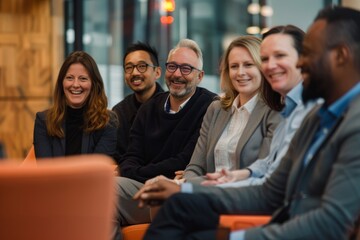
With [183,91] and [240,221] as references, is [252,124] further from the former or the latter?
[240,221]

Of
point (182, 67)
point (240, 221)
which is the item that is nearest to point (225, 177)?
point (240, 221)

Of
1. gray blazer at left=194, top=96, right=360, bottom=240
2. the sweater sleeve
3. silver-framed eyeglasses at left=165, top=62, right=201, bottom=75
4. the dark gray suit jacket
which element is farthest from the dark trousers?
the dark gray suit jacket

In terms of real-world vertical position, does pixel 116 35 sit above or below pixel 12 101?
above

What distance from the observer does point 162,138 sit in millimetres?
5027

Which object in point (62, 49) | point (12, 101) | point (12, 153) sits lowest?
point (12, 153)

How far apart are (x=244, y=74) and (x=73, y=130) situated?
1516 millimetres

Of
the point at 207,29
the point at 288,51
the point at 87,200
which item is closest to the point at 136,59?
the point at 288,51

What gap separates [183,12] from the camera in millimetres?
9148

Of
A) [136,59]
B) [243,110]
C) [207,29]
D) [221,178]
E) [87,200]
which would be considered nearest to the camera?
[87,200]

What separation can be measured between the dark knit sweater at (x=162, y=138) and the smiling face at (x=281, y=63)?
123 centimetres

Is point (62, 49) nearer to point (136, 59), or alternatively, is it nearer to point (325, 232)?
point (136, 59)

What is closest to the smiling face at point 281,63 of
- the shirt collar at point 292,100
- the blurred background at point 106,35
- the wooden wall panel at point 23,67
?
the shirt collar at point 292,100

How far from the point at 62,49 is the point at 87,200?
287 inches

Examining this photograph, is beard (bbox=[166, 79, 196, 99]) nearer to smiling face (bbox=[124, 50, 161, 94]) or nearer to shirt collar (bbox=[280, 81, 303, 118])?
smiling face (bbox=[124, 50, 161, 94])
